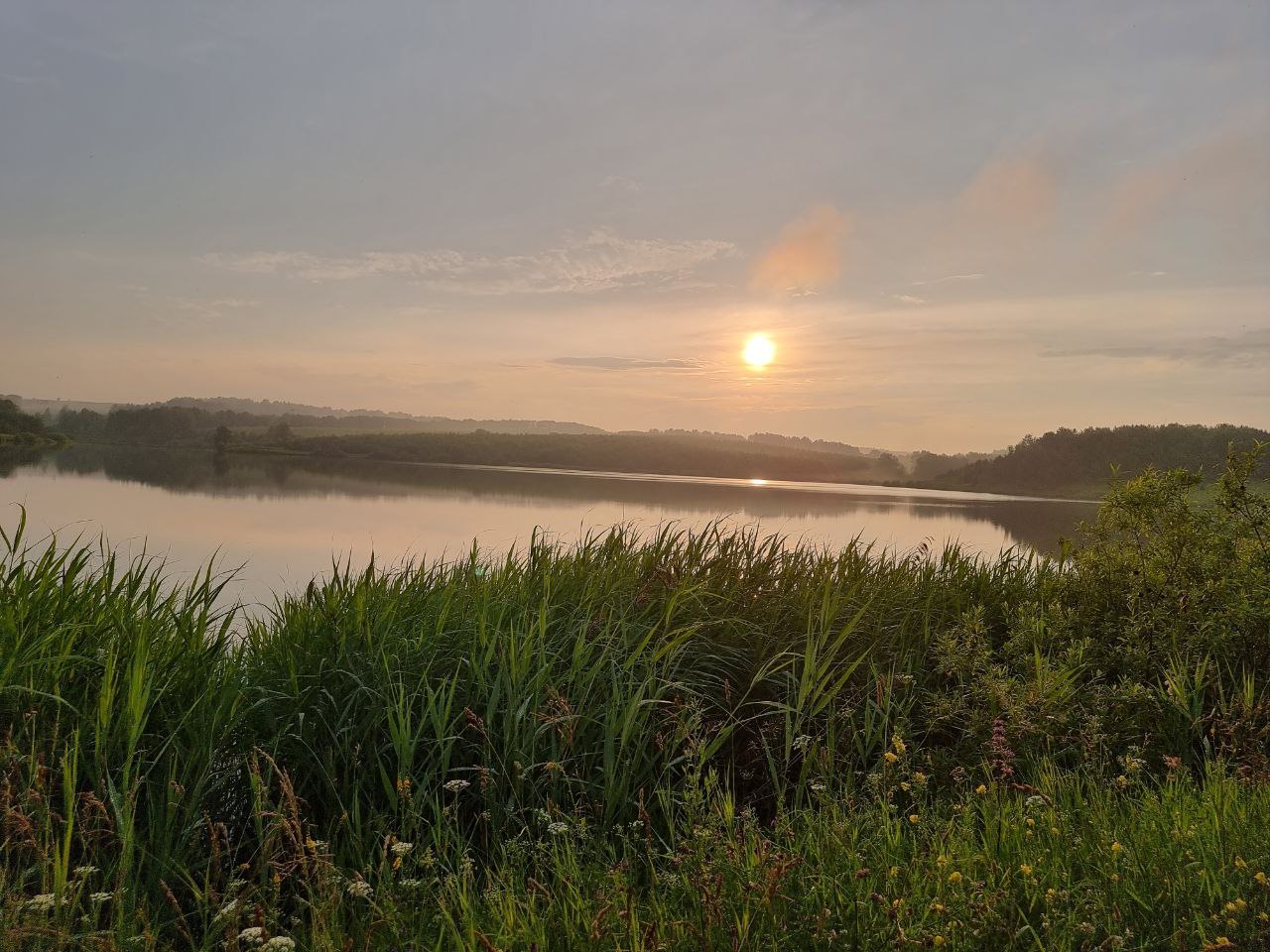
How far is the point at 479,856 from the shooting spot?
4.27m

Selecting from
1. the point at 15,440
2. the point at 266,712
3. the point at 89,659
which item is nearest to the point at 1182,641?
the point at 266,712

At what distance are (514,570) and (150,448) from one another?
9458cm

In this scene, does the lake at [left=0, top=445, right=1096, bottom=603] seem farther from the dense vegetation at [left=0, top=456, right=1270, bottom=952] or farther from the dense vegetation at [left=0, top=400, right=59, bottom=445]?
the dense vegetation at [left=0, top=400, right=59, bottom=445]

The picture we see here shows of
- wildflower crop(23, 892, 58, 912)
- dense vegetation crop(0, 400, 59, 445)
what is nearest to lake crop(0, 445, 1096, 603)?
wildflower crop(23, 892, 58, 912)

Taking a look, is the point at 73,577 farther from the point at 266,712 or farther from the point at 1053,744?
the point at 1053,744

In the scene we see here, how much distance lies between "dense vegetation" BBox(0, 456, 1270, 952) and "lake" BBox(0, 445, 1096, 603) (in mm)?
2241

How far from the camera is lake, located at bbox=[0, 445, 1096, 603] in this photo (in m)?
12.0

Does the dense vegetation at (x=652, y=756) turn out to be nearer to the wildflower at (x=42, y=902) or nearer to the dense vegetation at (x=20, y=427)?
the wildflower at (x=42, y=902)

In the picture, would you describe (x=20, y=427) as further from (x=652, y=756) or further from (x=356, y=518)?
(x=652, y=756)

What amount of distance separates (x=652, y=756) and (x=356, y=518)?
22.6 m

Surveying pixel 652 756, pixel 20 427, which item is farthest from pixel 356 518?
pixel 20 427

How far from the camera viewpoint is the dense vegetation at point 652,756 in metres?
2.74

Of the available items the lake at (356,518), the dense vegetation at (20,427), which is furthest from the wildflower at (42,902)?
the dense vegetation at (20,427)

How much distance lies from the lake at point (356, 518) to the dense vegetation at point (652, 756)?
224 cm
